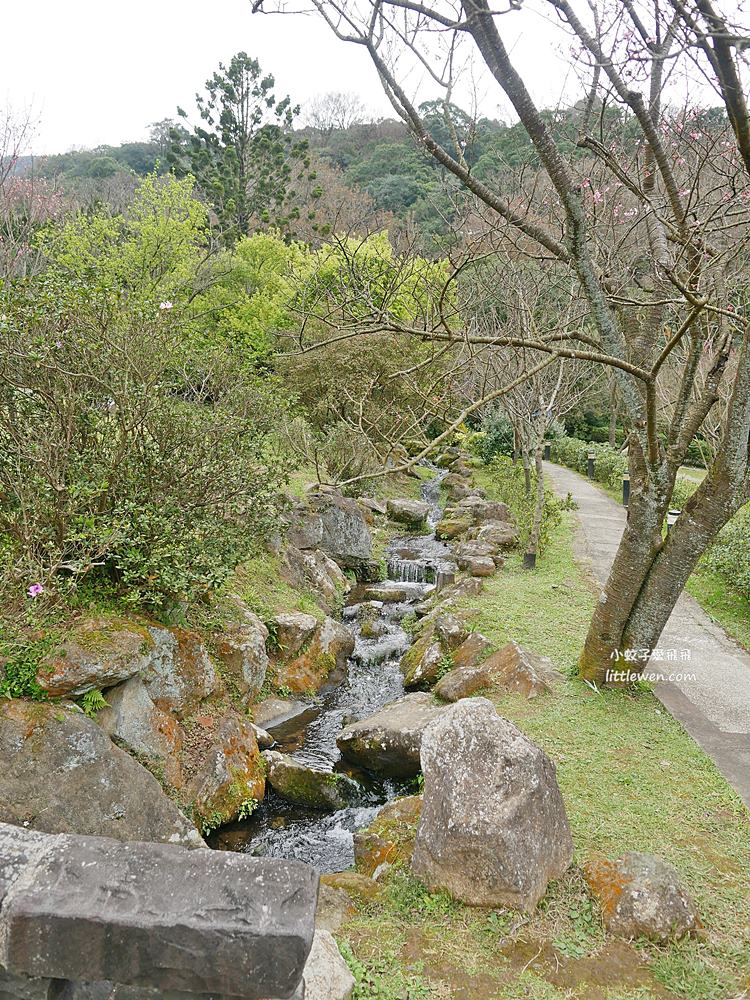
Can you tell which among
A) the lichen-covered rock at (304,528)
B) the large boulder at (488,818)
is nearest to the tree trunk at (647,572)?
the large boulder at (488,818)

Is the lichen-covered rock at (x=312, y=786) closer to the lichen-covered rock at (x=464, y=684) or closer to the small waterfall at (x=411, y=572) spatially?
the lichen-covered rock at (x=464, y=684)

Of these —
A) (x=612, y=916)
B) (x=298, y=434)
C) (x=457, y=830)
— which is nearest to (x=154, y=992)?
(x=457, y=830)

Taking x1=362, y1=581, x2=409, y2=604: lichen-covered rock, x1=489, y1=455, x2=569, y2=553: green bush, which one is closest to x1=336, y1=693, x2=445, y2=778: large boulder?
x1=362, y1=581, x2=409, y2=604: lichen-covered rock

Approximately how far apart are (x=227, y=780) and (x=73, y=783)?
142 centimetres

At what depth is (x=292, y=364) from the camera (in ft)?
60.0

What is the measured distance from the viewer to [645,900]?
3.56 metres

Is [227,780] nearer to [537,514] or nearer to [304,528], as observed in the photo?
[304,528]

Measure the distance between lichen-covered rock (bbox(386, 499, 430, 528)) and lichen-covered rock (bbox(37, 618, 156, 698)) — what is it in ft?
35.4

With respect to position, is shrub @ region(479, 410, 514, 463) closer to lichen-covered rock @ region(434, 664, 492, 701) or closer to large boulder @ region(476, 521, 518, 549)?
large boulder @ region(476, 521, 518, 549)

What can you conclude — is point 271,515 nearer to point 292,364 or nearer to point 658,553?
point 658,553

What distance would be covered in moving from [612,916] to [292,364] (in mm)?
16331

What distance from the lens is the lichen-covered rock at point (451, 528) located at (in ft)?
48.2

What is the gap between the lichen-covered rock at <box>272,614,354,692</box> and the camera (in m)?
7.75

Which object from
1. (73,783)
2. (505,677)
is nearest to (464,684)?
(505,677)
